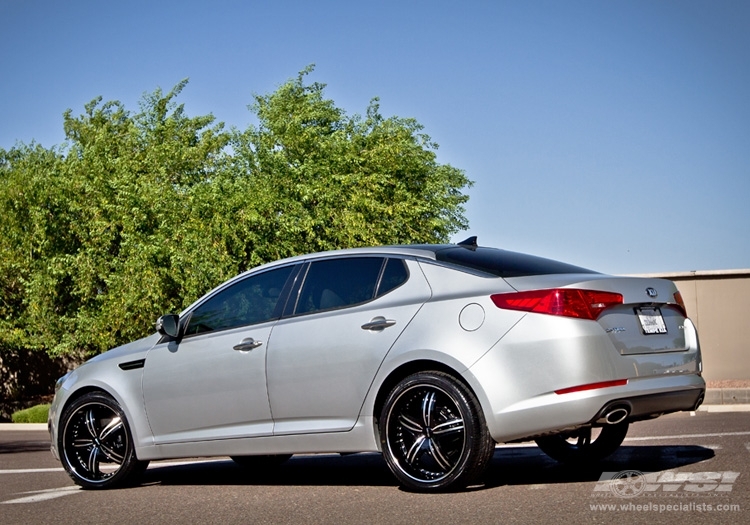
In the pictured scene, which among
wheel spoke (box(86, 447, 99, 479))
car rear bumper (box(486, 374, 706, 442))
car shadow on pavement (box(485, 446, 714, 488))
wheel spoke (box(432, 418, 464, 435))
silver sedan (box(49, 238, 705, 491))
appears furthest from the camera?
wheel spoke (box(86, 447, 99, 479))

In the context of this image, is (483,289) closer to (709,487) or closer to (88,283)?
(709,487)

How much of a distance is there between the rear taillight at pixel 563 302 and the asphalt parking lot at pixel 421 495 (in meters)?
1.09

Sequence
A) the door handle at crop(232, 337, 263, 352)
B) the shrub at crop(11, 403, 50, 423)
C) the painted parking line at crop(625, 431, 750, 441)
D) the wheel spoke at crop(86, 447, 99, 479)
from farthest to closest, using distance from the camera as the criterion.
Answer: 1. the shrub at crop(11, 403, 50, 423)
2. the painted parking line at crop(625, 431, 750, 441)
3. the wheel spoke at crop(86, 447, 99, 479)
4. the door handle at crop(232, 337, 263, 352)

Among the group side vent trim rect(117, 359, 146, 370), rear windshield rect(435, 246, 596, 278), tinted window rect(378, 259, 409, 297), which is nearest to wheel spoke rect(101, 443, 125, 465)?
side vent trim rect(117, 359, 146, 370)

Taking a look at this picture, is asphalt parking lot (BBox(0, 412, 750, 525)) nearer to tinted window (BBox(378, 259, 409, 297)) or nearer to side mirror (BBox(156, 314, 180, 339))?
side mirror (BBox(156, 314, 180, 339))

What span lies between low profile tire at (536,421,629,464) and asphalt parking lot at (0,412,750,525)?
112 mm

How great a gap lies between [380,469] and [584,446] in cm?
167

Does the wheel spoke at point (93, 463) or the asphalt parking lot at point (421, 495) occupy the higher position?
the wheel spoke at point (93, 463)

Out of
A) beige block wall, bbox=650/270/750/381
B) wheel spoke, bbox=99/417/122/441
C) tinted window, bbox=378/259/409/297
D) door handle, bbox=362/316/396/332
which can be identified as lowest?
beige block wall, bbox=650/270/750/381

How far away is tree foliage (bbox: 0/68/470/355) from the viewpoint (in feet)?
87.8

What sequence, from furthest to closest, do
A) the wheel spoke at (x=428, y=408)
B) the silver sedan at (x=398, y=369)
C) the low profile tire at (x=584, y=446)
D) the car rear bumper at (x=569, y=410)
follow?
the low profile tire at (x=584, y=446) → the wheel spoke at (x=428, y=408) → the silver sedan at (x=398, y=369) → the car rear bumper at (x=569, y=410)

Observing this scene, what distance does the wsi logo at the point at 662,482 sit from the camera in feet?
19.5

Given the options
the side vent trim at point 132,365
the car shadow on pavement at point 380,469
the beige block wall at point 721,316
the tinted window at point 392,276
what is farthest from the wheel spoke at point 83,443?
the beige block wall at point 721,316

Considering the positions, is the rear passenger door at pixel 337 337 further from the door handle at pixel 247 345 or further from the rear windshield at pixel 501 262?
the rear windshield at pixel 501 262
